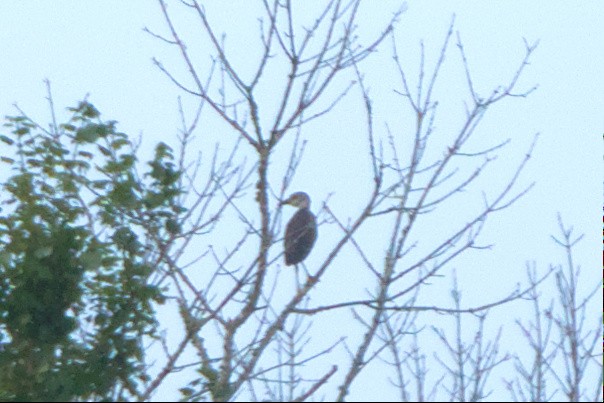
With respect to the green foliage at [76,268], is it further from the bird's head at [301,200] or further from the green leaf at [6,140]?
the bird's head at [301,200]

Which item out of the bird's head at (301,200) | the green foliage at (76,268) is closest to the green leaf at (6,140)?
the green foliage at (76,268)

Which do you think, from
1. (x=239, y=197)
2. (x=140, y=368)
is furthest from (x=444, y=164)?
(x=140, y=368)

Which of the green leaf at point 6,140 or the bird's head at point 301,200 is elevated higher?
the bird's head at point 301,200

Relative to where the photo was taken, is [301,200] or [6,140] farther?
[301,200]

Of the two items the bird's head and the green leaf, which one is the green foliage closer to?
the green leaf

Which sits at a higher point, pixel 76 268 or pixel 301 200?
pixel 301 200

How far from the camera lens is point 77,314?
3.46 m

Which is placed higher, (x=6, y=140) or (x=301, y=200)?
(x=301, y=200)

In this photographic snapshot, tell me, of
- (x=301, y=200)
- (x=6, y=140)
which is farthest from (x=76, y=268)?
(x=301, y=200)

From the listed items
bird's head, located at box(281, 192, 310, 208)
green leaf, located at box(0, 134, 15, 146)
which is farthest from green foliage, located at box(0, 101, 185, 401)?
bird's head, located at box(281, 192, 310, 208)

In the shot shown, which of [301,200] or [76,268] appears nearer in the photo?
[76,268]

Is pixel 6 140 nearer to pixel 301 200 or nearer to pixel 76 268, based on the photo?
pixel 76 268

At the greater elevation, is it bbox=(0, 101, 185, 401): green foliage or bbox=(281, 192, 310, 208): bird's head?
bbox=(281, 192, 310, 208): bird's head

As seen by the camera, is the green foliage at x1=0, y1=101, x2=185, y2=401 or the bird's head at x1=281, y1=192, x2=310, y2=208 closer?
the green foliage at x1=0, y1=101, x2=185, y2=401
